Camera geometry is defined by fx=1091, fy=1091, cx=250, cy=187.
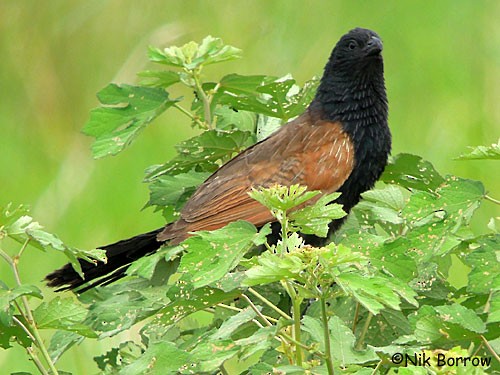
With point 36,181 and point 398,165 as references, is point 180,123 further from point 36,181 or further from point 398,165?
point 398,165

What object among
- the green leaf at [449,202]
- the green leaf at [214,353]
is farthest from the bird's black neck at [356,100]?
the green leaf at [214,353]

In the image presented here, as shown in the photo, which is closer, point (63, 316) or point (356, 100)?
point (63, 316)

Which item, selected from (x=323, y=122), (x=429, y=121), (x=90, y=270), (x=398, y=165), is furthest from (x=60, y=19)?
(x=398, y=165)

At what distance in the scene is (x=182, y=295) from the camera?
1.42m

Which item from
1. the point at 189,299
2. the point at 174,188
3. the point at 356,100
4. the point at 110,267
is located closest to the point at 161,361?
the point at 189,299

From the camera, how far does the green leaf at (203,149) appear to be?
6.16 ft

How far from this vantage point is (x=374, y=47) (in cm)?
268

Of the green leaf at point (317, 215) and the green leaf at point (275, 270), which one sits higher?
the green leaf at point (317, 215)

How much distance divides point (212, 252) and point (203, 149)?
2.29 feet

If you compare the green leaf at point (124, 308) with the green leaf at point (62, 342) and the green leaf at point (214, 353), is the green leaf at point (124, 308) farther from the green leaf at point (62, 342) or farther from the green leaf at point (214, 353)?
the green leaf at point (214, 353)

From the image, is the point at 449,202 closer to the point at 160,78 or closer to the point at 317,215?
the point at 317,215

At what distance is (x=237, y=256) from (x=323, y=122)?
142cm

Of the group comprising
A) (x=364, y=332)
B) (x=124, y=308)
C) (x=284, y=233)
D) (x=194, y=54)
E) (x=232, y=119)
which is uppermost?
(x=194, y=54)

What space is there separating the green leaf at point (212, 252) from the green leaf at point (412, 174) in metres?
0.64
